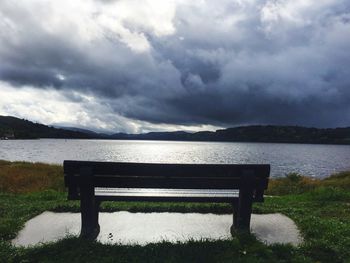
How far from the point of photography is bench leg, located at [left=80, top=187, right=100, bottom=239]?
21.1 feet

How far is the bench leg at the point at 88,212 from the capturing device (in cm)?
643

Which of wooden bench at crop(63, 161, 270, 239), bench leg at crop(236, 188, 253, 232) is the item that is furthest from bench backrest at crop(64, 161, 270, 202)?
bench leg at crop(236, 188, 253, 232)

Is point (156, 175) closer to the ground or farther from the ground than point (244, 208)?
farther from the ground

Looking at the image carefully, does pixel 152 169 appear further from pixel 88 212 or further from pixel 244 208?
pixel 244 208

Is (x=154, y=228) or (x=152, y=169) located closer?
(x=152, y=169)

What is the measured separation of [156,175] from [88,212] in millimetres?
1459

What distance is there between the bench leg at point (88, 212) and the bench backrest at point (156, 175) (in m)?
0.17

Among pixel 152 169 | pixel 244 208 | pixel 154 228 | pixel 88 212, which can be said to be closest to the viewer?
pixel 152 169

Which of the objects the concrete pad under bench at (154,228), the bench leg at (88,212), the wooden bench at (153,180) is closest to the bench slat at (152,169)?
the wooden bench at (153,180)

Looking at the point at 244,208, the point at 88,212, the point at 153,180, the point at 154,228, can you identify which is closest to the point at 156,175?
the point at 153,180

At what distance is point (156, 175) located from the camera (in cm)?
643

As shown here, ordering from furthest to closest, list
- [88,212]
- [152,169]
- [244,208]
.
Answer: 1. [244,208]
2. [88,212]
3. [152,169]

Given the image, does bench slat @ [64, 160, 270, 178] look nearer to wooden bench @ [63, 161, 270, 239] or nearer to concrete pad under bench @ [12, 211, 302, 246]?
wooden bench @ [63, 161, 270, 239]

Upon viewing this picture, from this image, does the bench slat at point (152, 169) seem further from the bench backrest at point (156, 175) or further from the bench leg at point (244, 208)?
the bench leg at point (244, 208)
